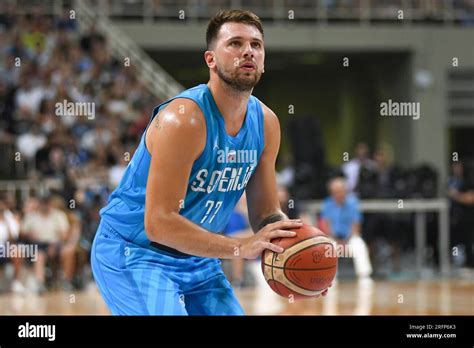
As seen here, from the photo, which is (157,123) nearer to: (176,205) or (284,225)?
(176,205)

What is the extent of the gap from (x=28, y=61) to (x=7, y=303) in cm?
573

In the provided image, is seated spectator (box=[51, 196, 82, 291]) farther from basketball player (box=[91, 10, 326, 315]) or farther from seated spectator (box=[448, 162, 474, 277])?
basketball player (box=[91, 10, 326, 315])

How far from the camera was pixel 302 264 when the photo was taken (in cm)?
432

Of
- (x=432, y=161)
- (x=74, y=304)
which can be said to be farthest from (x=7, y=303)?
(x=432, y=161)

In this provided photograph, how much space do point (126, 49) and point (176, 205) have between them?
13.2 meters

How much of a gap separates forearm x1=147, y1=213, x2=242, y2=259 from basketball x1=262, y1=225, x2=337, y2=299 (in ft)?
0.66

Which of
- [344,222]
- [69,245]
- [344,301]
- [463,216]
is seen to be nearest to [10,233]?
[69,245]

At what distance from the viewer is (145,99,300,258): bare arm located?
417 centimetres

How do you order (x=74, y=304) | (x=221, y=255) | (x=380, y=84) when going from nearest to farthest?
(x=221, y=255)
(x=74, y=304)
(x=380, y=84)

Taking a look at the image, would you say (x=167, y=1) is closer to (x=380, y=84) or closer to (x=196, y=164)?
(x=380, y=84)

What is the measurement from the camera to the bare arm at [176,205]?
4.17 metres

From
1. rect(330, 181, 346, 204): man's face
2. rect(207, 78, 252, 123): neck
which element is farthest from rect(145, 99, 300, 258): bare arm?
rect(330, 181, 346, 204): man's face

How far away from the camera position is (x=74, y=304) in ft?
34.7

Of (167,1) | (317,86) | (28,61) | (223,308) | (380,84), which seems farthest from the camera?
(317,86)
